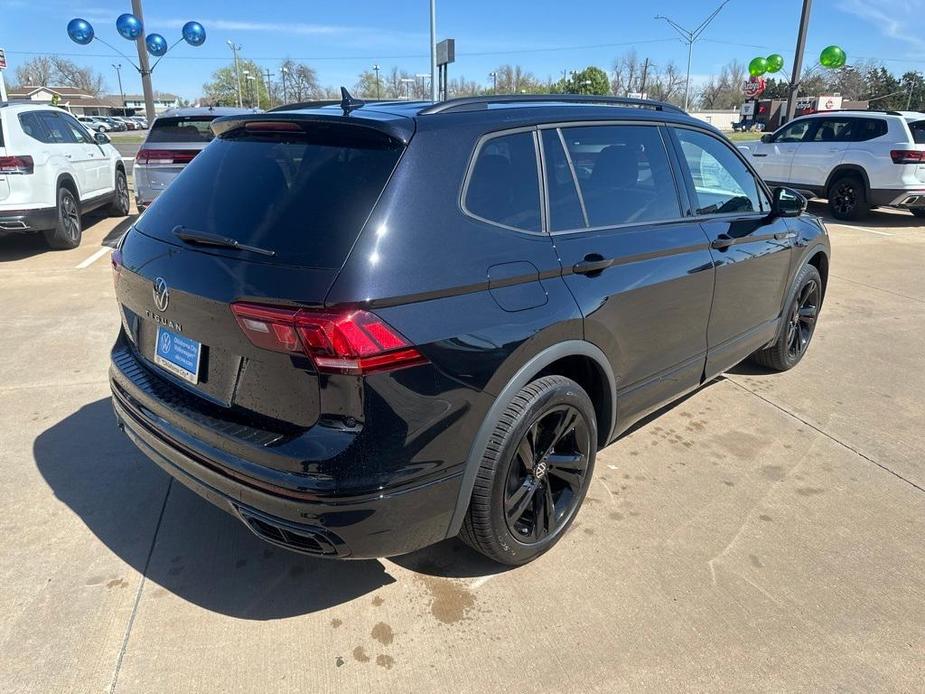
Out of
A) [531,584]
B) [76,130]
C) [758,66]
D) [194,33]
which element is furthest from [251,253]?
[758,66]

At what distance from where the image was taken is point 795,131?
1261cm

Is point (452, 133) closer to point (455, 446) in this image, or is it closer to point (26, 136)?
point (455, 446)

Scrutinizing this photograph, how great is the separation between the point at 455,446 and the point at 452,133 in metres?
1.10

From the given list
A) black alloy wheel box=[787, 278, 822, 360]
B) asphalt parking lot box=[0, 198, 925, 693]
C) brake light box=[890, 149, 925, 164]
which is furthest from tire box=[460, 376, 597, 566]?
brake light box=[890, 149, 925, 164]

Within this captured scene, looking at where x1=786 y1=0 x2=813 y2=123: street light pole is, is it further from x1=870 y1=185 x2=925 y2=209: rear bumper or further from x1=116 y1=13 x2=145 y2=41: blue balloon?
x1=116 y1=13 x2=145 y2=41: blue balloon

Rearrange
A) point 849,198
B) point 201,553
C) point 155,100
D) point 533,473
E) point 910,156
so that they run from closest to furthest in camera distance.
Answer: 1. point 533,473
2. point 201,553
3. point 910,156
4. point 849,198
5. point 155,100

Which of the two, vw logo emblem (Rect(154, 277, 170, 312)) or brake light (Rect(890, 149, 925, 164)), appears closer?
vw logo emblem (Rect(154, 277, 170, 312))

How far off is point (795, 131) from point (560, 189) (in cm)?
1209

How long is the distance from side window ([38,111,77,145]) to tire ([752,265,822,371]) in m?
8.71

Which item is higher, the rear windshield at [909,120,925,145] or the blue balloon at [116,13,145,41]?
the blue balloon at [116,13,145,41]

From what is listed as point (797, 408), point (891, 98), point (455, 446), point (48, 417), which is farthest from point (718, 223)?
point (891, 98)

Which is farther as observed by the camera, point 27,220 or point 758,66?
point 758,66

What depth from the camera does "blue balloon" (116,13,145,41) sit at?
12969 millimetres

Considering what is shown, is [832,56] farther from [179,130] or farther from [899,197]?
[179,130]
